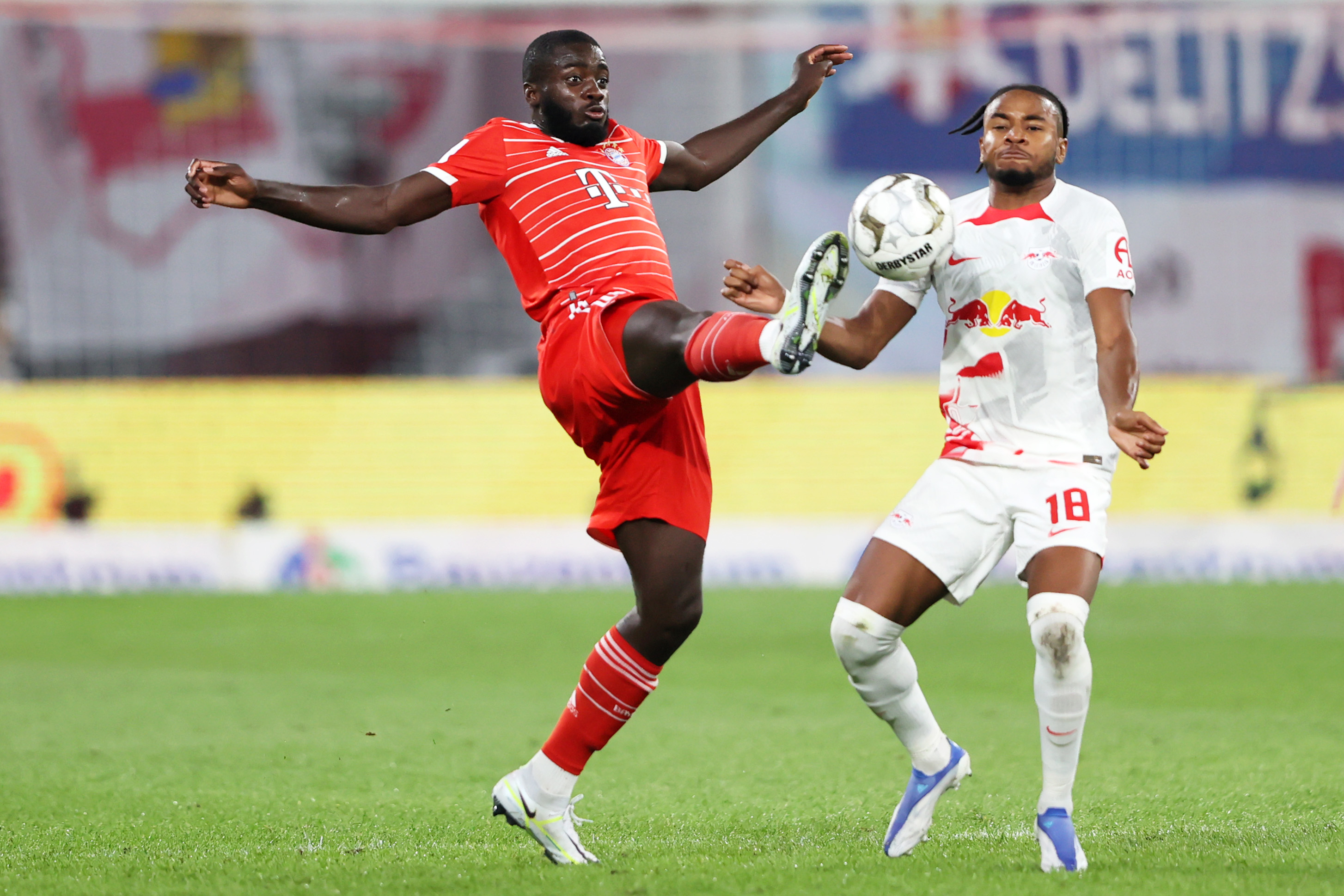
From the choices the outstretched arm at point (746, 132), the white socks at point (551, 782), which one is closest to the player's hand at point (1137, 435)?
the outstretched arm at point (746, 132)

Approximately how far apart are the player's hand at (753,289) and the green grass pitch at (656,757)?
4.99ft

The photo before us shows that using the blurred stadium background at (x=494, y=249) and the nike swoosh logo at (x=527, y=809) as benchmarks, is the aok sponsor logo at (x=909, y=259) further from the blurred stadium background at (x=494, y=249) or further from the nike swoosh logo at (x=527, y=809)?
the blurred stadium background at (x=494, y=249)

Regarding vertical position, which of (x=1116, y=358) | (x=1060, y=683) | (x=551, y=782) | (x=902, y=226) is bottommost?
(x=551, y=782)

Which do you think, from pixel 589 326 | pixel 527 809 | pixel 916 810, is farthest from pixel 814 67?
pixel 527 809

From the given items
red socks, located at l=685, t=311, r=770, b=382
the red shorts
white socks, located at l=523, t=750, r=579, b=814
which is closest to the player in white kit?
red socks, located at l=685, t=311, r=770, b=382

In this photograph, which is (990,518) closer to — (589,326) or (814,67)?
(589,326)

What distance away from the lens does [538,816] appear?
4.42 m

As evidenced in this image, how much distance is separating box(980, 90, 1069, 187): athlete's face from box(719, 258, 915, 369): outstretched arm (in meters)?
0.49

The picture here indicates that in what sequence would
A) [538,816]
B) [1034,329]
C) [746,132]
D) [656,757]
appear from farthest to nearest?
[656,757] → [746,132] → [538,816] → [1034,329]

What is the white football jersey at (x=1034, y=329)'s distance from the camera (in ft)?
14.0

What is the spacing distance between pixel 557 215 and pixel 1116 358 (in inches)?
65.7

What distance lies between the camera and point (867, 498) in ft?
59.3

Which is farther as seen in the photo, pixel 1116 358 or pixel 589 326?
pixel 589 326

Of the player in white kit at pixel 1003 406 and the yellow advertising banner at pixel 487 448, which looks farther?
the yellow advertising banner at pixel 487 448
